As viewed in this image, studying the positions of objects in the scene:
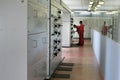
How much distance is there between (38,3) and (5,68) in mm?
1470

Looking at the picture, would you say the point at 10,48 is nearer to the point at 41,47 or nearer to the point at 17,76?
the point at 17,76

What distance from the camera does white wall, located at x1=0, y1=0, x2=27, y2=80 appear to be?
3.56m

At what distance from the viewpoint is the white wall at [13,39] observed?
3559 millimetres

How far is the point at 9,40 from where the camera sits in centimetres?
363

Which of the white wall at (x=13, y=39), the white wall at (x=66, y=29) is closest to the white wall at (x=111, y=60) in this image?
the white wall at (x=13, y=39)

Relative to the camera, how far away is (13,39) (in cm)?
362

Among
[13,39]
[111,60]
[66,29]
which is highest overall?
[66,29]

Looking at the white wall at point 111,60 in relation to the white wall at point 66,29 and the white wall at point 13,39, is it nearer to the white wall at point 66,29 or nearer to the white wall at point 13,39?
the white wall at point 13,39

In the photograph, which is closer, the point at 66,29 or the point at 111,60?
the point at 111,60

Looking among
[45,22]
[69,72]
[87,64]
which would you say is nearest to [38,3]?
[45,22]

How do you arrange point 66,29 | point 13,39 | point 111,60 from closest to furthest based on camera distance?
point 13,39, point 111,60, point 66,29

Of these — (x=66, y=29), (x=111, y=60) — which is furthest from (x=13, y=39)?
(x=66, y=29)

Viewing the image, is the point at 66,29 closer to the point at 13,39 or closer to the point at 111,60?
the point at 111,60

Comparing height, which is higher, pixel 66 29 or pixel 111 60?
pixel 66 29
